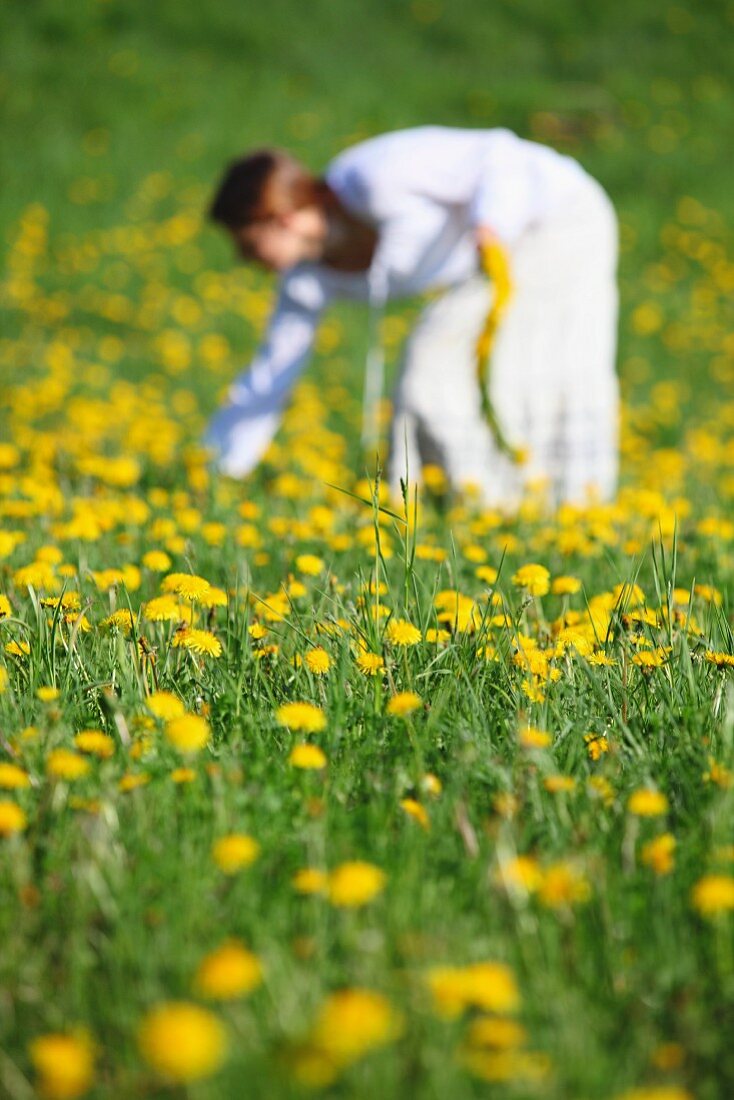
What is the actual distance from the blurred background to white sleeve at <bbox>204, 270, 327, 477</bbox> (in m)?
1.68

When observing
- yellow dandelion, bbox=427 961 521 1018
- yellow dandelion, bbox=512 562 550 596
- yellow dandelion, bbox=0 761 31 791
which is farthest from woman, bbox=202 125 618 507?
yellow dandelion, bbox=427 961 521 1018

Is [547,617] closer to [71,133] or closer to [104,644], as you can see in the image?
[104,644]

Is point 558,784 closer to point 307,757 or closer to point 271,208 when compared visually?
point 307,757

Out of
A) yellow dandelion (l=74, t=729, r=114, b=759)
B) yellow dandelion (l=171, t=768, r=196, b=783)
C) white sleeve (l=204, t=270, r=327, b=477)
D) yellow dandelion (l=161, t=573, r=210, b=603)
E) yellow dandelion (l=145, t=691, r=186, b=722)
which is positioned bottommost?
yellow dandelion (l=171, t=768, r=196, b=783)

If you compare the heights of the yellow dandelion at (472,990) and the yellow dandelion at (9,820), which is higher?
the yellow dandelion at (472,990)

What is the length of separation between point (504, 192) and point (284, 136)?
8644 millimetres

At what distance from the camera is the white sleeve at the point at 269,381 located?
12.8 feet

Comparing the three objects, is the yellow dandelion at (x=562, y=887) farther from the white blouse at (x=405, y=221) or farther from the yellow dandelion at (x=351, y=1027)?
the white blouse at (x=405, y=221)

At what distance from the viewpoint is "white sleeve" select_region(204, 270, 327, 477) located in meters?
3.92

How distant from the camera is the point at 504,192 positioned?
3.32 m

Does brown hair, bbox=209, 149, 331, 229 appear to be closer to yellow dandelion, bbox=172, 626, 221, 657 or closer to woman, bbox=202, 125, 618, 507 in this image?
woman, bbox=202, 125, 618, 507

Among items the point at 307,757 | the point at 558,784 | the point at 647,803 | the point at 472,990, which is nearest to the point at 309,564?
the point at 307,757

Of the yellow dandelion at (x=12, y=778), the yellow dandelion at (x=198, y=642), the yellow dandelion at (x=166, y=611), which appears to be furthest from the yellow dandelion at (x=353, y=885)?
the yellow dandelion at (x=166, y=611)

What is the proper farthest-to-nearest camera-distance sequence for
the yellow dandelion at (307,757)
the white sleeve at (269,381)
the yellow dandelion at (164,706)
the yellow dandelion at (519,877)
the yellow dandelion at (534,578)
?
the white sleeve at (269,381) → the yellow dandelion at (534,578) → the yellow dandelion at (164,706) → the yellow dandelion at (307,757) → the yellow dandelion at (519,877)
